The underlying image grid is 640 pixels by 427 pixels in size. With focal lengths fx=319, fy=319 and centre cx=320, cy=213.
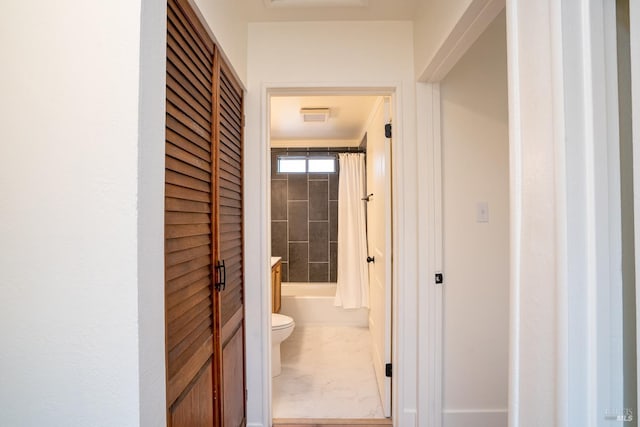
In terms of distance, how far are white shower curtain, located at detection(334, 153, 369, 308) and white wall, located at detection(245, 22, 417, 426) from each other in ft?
5.78

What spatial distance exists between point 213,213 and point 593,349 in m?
1.23

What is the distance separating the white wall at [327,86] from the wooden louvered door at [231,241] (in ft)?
0.30

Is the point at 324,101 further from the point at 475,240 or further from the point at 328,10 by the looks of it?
the point at 475,240

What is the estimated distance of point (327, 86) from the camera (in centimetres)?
183

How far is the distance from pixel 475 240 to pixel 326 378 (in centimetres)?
158

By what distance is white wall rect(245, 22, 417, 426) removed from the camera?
183 cm

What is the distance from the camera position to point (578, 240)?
A: 702 mm

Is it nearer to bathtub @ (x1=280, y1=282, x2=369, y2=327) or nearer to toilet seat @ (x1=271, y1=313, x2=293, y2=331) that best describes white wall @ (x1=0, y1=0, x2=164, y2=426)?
toilet seat @ (x1=271, y1=313, x2=293, y2=331)

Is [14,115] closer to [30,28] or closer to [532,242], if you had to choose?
[30,28]

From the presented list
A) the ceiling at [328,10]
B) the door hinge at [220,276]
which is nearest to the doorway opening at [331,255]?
the ceiling at [328,10]

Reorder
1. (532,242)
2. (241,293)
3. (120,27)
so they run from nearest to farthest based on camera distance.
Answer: (120,27), (532,242), (241,293)

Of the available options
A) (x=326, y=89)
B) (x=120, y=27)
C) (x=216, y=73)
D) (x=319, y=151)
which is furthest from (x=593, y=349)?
(x=319, y=151)

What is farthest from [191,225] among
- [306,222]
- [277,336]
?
[306,222]

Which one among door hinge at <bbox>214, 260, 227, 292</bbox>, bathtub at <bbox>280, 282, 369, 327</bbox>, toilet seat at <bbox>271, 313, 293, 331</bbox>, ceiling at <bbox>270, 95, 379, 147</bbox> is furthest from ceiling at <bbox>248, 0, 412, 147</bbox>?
bathtub at <bbox>280, 282, 369, 327</bbox>
